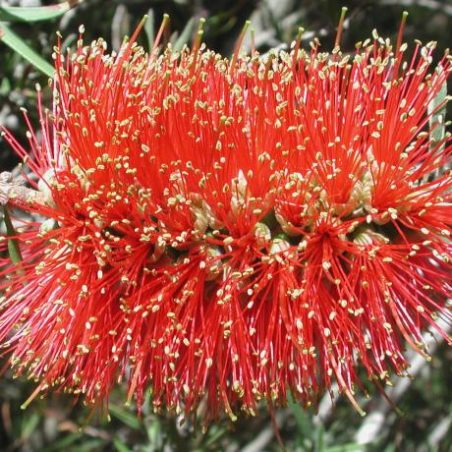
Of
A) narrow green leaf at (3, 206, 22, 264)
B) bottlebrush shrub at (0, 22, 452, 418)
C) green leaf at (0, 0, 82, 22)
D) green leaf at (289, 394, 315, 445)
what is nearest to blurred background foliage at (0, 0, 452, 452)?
green leaf at (289, 394, 315, 445)

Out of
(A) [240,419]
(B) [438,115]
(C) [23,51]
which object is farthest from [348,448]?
(C) [23,51]

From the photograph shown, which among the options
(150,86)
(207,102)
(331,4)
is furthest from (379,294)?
(331,4)

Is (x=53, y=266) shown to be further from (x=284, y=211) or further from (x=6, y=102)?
(x=6, y=102)

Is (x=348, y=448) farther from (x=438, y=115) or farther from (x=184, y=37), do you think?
(x=184, y=37)

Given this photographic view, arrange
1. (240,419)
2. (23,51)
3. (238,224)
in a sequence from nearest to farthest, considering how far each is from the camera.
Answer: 1. (238,224)
2. (23,51)
3. (240,419)

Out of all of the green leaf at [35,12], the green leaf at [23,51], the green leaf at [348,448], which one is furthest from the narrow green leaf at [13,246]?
the green leaf at [348,448]

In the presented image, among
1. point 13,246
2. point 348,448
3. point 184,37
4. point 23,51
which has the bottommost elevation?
point 348,448

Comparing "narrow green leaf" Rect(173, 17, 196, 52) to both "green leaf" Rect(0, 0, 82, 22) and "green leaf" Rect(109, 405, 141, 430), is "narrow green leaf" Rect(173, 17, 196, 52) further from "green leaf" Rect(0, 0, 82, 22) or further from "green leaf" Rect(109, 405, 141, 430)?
"green leaf" Rect(109, 405, 141, 430)
